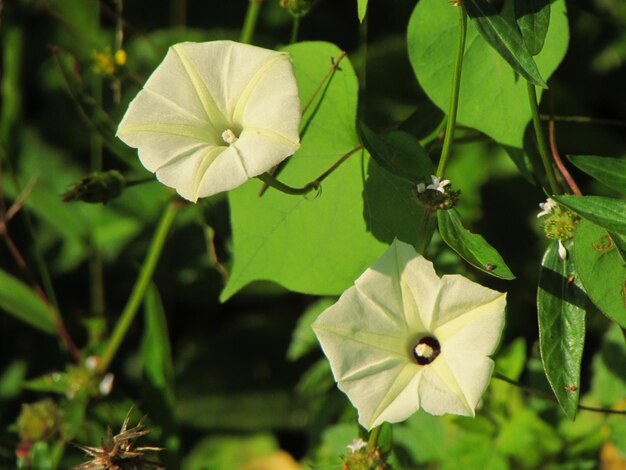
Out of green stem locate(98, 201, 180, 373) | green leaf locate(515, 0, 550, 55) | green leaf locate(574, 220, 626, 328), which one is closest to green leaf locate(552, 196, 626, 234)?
green leaf locate(574, 220, 626, 328)

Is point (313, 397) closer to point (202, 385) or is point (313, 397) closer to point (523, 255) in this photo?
point (202, 385)

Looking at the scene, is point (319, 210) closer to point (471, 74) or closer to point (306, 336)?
point (471, 74)

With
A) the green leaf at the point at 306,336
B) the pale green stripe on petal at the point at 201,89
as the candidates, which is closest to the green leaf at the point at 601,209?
the pale green stripe on petal at the point at 201,89

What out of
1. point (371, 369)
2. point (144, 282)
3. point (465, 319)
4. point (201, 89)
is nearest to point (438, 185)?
point (465, 319)

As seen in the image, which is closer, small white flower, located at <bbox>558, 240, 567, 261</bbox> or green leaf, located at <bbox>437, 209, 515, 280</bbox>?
green leaf, located at <bbox>437, 209, 515, 280</bbox>

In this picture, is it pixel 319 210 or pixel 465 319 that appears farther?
pixel 319 210

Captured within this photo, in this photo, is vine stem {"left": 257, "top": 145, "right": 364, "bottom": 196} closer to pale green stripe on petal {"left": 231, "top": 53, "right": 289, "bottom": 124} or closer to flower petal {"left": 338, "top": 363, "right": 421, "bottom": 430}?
pale green stripe on petal {"left": 231, "top": 53, "right": 289, "bottom": 124}
